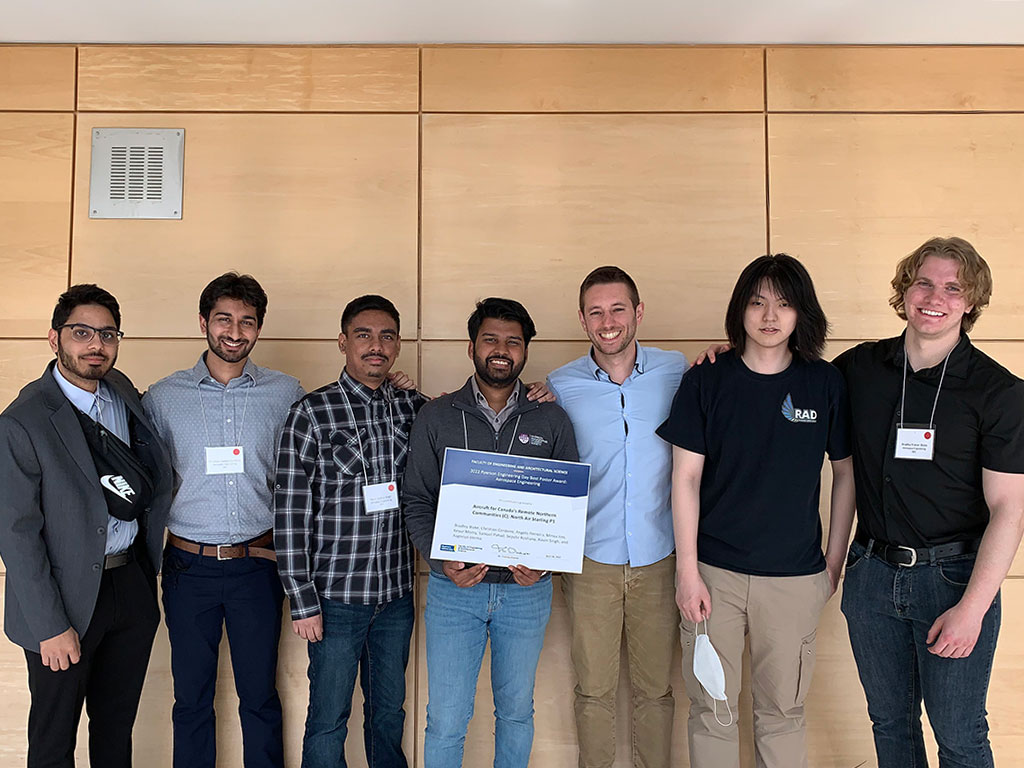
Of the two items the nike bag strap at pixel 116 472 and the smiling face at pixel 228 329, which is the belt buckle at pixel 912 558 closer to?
the smiling face at pixel 228 329

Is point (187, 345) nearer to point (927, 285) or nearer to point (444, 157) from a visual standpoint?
point (444, 157)

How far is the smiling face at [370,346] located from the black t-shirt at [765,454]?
1042mm

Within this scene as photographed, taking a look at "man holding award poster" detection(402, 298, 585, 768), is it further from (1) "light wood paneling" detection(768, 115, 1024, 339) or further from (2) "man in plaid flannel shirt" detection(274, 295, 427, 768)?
(1) "light wood paneling" detection(768, 115, 1024, 339)

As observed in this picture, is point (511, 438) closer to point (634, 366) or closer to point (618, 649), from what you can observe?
point (634, 366)

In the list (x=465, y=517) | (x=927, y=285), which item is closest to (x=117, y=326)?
(x=465, y=517)

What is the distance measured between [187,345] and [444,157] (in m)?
1.43

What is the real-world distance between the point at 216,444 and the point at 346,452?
0.50 metres

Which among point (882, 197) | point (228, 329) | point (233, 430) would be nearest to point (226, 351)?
point (228, 329)

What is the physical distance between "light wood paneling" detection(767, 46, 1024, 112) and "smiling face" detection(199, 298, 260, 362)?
2483mm

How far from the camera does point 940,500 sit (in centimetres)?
226

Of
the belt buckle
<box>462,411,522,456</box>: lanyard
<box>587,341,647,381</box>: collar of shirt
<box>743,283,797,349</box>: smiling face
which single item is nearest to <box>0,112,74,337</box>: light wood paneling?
<box>462,411,522,456</box>: lanyard

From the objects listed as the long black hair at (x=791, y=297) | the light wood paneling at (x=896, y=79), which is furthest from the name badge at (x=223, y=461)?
the light wood paneling at (x=896, y=79)

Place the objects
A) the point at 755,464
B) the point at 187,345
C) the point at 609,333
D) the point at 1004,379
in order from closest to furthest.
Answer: the point at 1004,379, the point at 755,464, the point at 609,333, the point at 187,345

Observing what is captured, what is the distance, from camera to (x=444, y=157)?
332 cm
